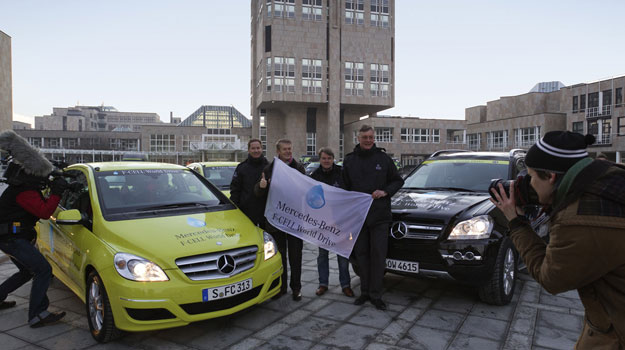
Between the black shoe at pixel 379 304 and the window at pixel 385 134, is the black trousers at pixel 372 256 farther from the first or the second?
the window at pixel 385 134

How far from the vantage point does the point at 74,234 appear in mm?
4332

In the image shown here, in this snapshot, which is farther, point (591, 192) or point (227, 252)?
point (227, 252)

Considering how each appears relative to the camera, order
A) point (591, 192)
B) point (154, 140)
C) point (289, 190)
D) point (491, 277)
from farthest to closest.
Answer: point (154, 140) < point (289, 190) < point (491, 277) < point (591, 192)

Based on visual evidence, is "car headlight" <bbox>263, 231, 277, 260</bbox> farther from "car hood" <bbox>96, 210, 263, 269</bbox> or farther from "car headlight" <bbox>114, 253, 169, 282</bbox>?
"car headlight" <bbox>114, 253, 169, 282</bbox>

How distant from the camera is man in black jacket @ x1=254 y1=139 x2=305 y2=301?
5047mm

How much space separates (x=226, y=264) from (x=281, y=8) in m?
58.6

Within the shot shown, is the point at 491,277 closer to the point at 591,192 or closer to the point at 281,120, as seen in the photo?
the point at 591,192

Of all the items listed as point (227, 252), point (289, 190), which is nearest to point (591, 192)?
point (227, 252)

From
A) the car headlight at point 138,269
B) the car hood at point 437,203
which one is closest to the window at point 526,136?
the car hood at point 437,203

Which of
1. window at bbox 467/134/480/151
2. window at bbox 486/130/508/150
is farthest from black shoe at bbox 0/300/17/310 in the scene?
window at bbox 467/134/480/151

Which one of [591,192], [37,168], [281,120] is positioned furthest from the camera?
[281,120]

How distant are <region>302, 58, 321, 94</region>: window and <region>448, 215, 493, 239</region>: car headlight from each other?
179 ft

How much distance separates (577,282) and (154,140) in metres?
87.9

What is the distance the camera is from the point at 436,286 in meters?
5.53
